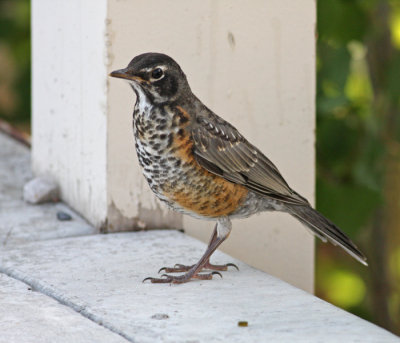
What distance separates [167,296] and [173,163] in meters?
0.55

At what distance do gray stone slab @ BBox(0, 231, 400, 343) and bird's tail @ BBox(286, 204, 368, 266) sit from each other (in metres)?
0.35

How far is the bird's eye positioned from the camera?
12.0 feet

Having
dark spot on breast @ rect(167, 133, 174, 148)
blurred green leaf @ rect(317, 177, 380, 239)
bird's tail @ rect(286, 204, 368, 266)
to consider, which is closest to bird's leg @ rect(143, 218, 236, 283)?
bird's tail @ rect(286, 204, 368, 266)

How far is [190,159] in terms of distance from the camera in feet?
12.2

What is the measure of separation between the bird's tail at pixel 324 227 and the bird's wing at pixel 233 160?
5 centimetres

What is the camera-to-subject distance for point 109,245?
4.23 metres

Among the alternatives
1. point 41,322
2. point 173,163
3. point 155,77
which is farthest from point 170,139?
point 41,322

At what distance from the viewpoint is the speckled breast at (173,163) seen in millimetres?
3686

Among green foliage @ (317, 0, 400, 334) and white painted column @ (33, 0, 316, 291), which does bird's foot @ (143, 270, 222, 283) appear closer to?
white painted column @ (33, 0, 316, 291)

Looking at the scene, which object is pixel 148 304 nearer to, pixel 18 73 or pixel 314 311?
pixel 314 311

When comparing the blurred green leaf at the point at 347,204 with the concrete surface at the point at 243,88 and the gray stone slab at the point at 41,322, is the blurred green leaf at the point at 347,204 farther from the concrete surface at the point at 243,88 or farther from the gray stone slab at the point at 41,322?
the gray stone slab at the point at 41,322

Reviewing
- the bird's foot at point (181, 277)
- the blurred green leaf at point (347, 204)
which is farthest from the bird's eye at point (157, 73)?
the blurred green leaf at point (347, 204)

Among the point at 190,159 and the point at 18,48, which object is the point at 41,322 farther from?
the point at 18,48

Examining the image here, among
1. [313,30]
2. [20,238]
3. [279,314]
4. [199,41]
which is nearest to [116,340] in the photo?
[279,314]
